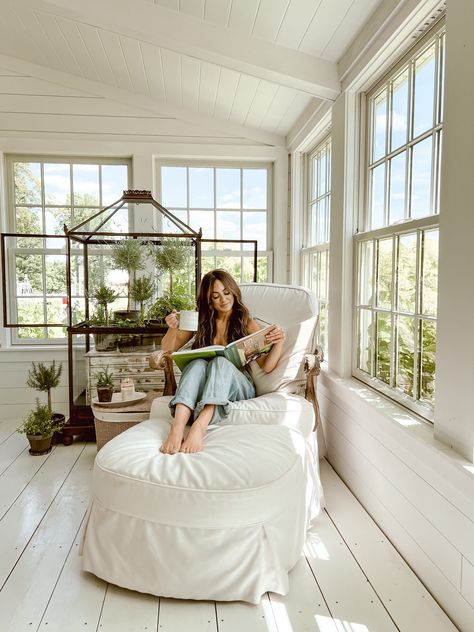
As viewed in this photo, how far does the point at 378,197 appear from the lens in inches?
102

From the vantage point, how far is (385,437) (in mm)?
2178

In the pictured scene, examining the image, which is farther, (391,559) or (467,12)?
(391,559)

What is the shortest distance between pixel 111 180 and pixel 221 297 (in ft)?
6.81

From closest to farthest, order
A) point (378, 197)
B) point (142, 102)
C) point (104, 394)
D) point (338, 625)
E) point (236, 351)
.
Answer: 1. point (338, 625)
2. point (236, 351)
3. point (378, 197)
4. point (104, 394)
5. point (142, 102)

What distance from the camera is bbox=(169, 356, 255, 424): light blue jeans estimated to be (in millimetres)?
2252

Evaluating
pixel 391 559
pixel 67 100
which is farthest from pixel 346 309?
pixel 67 100

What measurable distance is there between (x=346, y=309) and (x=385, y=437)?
906mm

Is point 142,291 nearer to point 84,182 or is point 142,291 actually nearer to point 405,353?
point 84,182

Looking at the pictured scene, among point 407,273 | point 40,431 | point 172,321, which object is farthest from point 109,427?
point 407,273

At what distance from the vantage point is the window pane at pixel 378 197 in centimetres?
253

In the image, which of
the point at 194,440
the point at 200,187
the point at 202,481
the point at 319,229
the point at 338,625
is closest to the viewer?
the point at 338,625

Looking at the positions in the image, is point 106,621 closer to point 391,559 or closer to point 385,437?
point 391,559

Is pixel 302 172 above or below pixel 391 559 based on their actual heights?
above

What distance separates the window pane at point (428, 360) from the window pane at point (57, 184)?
3.26 meters
